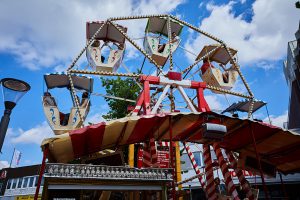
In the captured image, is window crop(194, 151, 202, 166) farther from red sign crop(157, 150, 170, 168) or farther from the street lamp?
the street lamp

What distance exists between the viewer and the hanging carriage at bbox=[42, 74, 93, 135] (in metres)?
9.22

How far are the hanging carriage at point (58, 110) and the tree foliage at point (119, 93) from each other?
18.1ft

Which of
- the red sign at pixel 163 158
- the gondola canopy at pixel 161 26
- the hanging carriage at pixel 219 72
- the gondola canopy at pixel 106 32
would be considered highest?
the gondola canopy at pixel 161 26

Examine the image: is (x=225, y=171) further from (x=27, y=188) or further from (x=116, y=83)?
(x=27, y=188)

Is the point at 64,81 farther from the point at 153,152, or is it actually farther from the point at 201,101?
the point at 201,101

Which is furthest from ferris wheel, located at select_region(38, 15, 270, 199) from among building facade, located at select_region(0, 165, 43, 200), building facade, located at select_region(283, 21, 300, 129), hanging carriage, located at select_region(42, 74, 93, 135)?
building facade, located at select_region(0, 165, 43, 200)

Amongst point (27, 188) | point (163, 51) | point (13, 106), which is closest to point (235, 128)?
point (163, 51)

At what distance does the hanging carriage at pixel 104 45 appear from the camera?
1083 cm

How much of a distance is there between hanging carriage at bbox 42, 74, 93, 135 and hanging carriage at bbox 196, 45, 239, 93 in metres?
6.13

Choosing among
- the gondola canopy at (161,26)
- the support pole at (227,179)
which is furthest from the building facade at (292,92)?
the support pole at (227,179)

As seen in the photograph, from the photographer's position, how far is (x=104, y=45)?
1166cm

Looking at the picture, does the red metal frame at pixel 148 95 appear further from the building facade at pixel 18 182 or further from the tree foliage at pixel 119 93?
the building facade at pixel 18 182

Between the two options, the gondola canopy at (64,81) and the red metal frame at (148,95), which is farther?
the gondola canopy at (64,81)

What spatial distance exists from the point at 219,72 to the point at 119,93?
25.2 ft
